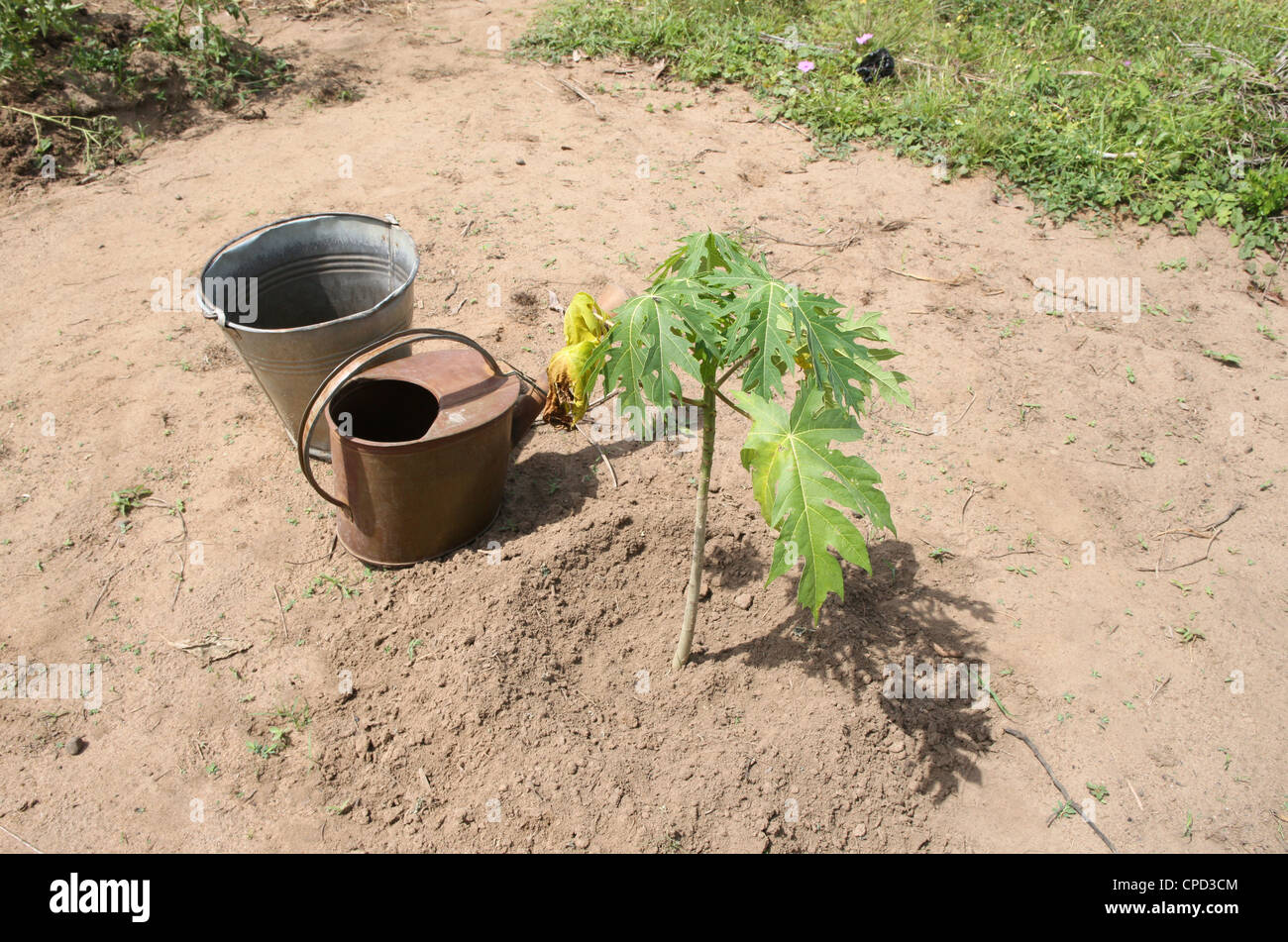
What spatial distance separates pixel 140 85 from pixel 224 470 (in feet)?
13.9

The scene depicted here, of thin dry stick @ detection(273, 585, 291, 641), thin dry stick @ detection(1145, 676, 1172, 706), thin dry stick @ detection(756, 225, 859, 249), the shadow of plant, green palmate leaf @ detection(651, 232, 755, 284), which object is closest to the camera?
green palmate leaf @ detection(651, 232, 755, 284)

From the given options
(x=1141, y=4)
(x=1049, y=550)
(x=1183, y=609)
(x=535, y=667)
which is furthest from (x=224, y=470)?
(x=1141, y=4)

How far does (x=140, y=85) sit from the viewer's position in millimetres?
6176

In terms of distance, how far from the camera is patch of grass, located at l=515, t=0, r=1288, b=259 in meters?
5.36

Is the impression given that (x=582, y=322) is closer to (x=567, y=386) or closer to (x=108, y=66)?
(x=567, y=386)

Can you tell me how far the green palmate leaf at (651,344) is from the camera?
1987 mm

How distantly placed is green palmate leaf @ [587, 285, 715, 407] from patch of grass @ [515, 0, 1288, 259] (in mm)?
4382

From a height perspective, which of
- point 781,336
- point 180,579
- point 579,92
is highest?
point 781,336

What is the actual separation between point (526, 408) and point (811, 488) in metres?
1.91

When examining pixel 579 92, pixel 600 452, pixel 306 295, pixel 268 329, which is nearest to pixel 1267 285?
pixel 600 452

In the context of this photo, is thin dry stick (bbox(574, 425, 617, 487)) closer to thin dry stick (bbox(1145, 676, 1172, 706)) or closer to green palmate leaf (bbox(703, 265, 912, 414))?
green palmate leaf (bbox(703, 265, 912, 414))

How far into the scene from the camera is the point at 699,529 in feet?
8.30

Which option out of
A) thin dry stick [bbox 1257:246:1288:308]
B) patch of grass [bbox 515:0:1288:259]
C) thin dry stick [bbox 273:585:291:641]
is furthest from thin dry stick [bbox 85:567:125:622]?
thin dry stick [bbox 1257:246:1288:308]

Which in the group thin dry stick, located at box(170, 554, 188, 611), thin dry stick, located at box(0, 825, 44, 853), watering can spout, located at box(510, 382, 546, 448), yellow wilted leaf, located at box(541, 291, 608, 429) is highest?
yellow wilted leaf, located at box(541, 291, 608, 429)
